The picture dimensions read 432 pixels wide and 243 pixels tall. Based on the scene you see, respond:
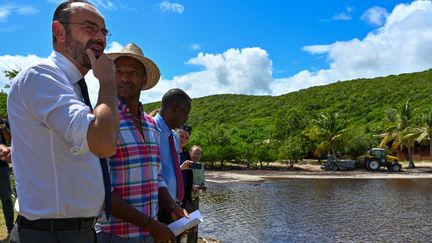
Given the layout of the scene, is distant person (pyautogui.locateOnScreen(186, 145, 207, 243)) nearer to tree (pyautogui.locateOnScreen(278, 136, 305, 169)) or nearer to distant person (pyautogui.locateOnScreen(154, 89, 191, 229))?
distant person (pyautogui.locateOnScreen(154, 89, 191, 229))

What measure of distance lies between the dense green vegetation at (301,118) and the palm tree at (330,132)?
0.09 metres

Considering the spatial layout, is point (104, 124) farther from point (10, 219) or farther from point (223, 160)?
point (223, 160)

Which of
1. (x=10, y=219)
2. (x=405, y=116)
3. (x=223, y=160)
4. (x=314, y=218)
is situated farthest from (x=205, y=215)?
(x=405, y=116)

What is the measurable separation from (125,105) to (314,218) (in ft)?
43.2

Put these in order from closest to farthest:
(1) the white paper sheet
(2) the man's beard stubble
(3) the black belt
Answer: (3) the black belt, (2) the man's beard stubble, (1) the white paper sheet

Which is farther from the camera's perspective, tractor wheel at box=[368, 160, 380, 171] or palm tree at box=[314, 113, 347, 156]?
palm tree at box=[314, 113, 347, 156]

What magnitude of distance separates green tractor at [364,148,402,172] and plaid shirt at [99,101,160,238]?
3847cm

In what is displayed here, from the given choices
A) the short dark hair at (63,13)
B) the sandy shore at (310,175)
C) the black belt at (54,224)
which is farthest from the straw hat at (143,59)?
the sandy shore at (310,175)

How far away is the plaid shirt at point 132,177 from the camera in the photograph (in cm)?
251

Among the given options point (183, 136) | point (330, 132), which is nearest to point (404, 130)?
point (330, 132)

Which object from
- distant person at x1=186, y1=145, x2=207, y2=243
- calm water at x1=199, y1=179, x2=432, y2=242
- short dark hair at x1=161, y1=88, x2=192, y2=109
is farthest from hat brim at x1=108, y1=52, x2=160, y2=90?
calm water at x1=199, y1=179, x2=432, y2=242

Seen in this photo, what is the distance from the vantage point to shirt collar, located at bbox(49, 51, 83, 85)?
2024 millimetres

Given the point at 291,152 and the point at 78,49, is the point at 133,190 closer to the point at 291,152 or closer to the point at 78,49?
the point at 78,49

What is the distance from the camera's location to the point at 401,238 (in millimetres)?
11883
